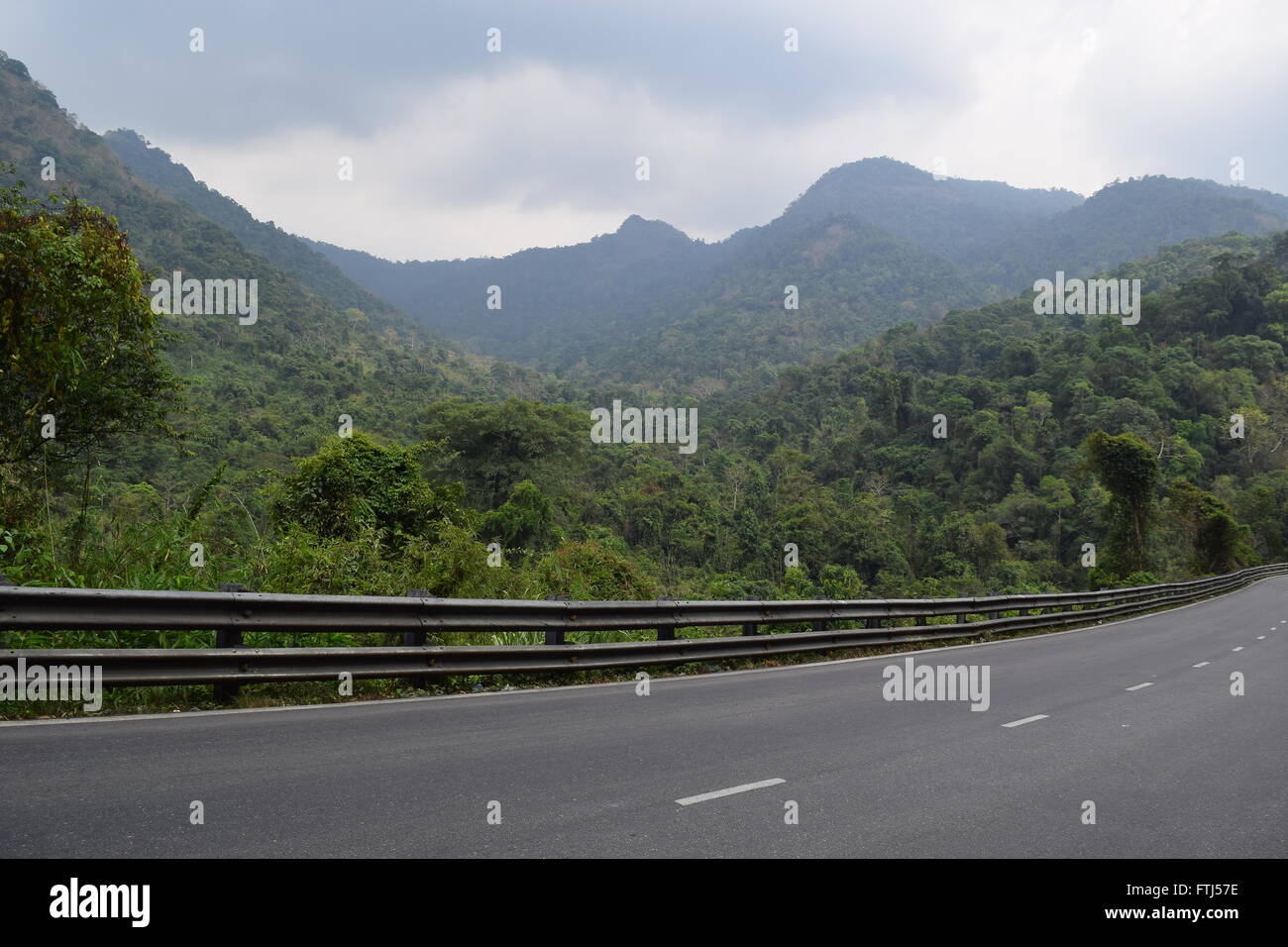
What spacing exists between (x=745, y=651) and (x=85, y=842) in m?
9.22

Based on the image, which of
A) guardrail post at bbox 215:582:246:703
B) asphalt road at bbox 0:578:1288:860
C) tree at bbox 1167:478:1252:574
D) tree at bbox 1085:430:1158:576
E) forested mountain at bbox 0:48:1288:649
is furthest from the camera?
tree at bbox 1167:478:1252:574

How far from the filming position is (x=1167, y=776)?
5.89 m

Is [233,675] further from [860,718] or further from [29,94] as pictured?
[29,94]

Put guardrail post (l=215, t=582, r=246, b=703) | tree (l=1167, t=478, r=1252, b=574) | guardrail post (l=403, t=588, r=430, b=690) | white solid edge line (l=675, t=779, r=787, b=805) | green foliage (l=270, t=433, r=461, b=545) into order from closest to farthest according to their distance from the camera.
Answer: white solid edge line (l=675, t=779, r=787, b=805), guardrail post (l=215, t=582, r=246, b=703), guardrail post (l=403, t=588, r=430, b=690), green foliage (l=270, t=433, r=461, b=545), tree (l=1167, t=478, r=1252, b=574)

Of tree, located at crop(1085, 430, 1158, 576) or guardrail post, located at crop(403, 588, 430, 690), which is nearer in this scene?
guardrail post, located at crop(403, 588, 430, 690)

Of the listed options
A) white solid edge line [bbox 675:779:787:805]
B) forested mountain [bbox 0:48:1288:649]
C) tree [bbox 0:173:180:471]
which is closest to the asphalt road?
white solid edge line [bbox 675:779:787:805]

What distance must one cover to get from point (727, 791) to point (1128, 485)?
158 feet

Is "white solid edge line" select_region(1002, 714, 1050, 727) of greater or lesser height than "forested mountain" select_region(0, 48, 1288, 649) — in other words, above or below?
below

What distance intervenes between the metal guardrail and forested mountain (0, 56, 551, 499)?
150 feet

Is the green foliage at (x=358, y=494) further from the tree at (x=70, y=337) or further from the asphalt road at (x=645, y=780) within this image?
the asphalt road at (x=645, y=780)

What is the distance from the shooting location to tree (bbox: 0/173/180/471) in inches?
386

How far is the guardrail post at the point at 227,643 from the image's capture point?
6477 millimetres

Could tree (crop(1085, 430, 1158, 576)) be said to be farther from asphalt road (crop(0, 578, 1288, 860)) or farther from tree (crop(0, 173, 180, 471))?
tree (crop(0, 173, 180, 471))
